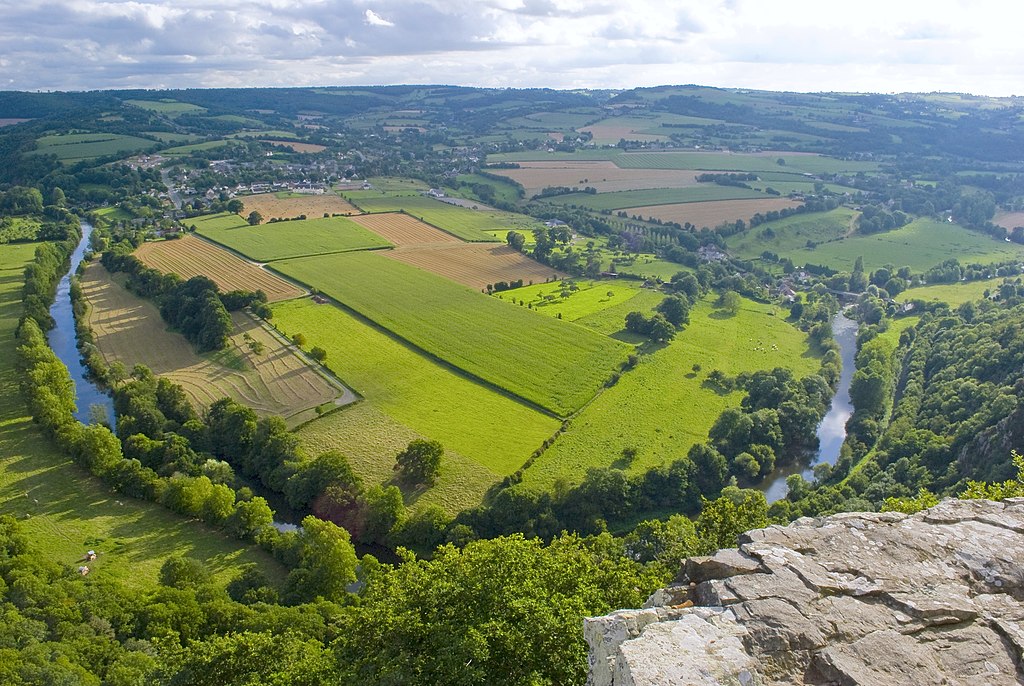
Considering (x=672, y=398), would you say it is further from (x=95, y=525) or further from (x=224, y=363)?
(x=95, y=525)

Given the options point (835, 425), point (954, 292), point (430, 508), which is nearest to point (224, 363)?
point (430, 508)

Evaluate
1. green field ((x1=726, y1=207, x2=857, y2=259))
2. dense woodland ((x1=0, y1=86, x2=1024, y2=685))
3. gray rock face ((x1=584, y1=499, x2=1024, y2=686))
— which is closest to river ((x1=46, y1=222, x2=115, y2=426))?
dense woodland ((x1=0, y1=86, x2=1024, y2=685))

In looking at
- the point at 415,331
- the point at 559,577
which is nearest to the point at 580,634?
the point at 559,577

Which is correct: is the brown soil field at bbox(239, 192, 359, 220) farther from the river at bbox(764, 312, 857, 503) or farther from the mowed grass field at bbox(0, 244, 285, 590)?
the river at bbox(764, 312, 857, 503)

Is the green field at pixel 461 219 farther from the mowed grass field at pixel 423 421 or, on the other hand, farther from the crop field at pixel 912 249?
the crop field at pixel 912 249

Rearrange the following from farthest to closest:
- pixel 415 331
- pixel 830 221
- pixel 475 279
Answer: pixel 830 221
pixel 475 279
pixel 415 331

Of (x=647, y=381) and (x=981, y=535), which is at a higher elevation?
(x=981, y=535)

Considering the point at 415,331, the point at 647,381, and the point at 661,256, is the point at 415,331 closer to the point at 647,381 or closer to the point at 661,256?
the point at 647,381

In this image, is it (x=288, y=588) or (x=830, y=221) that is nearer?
(x=288, y=588)
